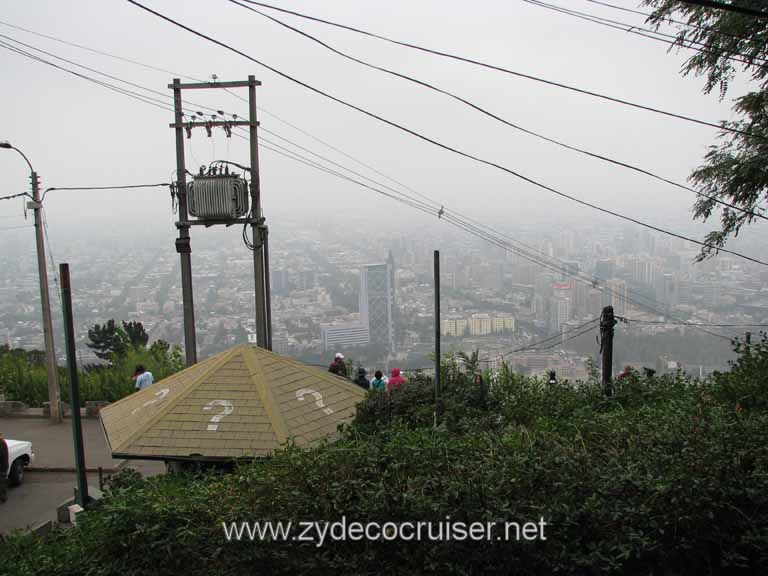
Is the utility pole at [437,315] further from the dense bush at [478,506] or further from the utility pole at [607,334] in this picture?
the utility pole at [607,334]

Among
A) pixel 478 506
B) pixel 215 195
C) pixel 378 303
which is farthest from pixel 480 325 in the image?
pixel 478 506

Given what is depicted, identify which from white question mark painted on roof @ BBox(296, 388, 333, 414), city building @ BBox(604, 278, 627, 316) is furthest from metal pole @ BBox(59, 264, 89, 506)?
city building @ BBox(604, 278, 627, 316)

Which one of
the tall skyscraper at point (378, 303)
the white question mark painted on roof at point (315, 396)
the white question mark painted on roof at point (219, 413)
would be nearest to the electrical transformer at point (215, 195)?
the white question mark painted on roof at point (315, 396)

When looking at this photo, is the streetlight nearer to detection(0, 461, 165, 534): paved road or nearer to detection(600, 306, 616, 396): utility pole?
detection(0, 461, 165, 534): paved road

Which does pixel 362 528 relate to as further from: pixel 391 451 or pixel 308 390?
pixel 308 390

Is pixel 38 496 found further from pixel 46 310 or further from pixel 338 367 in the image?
pixel 338 367
